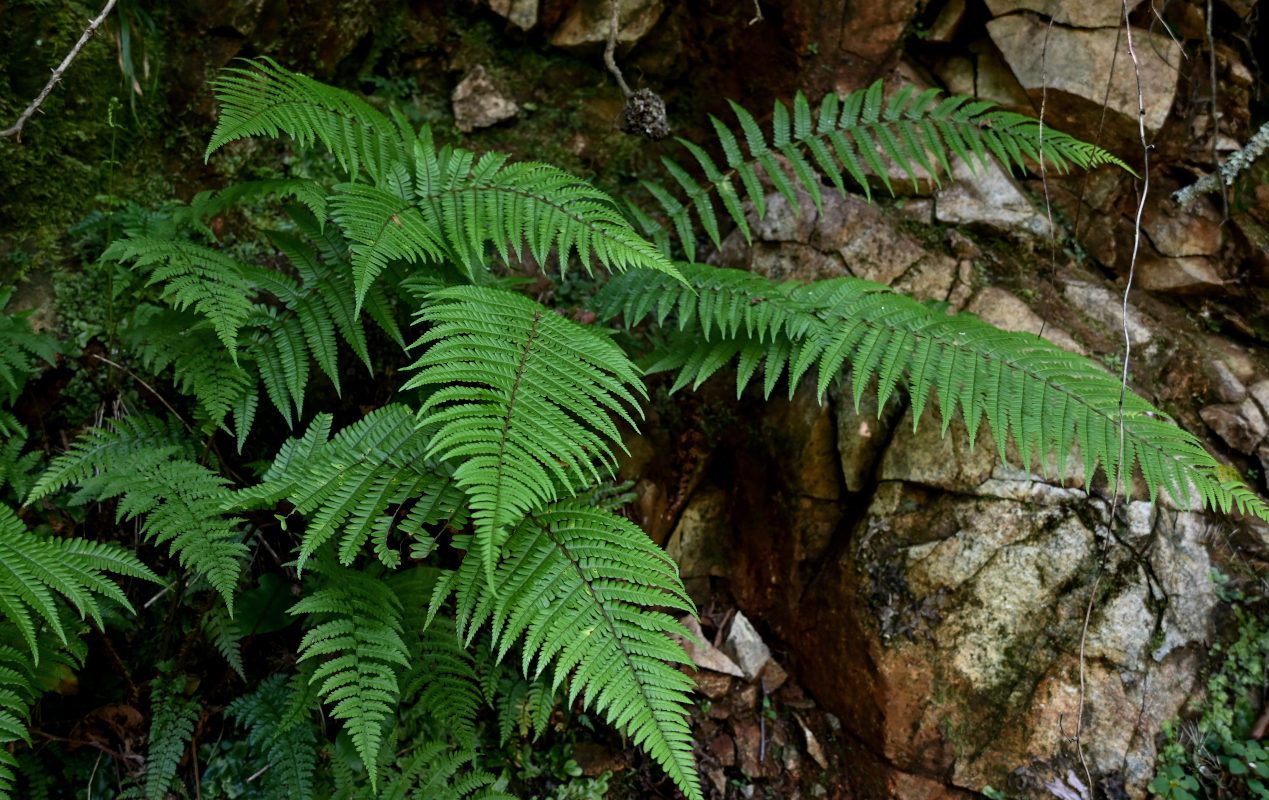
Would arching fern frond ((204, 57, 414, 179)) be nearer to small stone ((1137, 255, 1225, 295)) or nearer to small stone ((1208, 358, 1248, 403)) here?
small stone ((1137, 255, 1225, 295))

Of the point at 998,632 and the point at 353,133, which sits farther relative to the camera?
the point at 998,632

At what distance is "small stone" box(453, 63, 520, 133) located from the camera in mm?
3543

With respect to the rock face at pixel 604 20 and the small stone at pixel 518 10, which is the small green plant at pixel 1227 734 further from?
the small stone at pixel 518 10

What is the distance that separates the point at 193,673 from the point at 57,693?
0.35m

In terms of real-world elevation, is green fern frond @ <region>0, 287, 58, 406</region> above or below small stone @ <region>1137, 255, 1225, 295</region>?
below

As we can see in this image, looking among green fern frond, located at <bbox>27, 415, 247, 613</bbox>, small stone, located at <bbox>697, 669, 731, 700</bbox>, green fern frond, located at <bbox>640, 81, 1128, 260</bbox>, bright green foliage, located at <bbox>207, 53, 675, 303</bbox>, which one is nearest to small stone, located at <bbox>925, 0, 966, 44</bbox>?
green fern frond, located at <bbox>640, 81, 1128, 260</bbox>

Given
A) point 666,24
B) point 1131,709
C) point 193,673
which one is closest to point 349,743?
point 193,673

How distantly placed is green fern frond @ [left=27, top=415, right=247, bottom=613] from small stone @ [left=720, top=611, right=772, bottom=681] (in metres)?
1.85

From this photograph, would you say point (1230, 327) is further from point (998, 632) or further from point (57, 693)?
point (57, 693)

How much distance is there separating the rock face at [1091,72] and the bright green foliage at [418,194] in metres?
2.41

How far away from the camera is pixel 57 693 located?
223 cm

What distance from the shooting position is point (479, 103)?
3.57 meters

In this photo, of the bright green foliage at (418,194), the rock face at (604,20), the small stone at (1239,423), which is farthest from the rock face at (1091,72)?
the bright green foliage at (418,194)

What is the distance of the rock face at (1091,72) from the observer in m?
3.44
